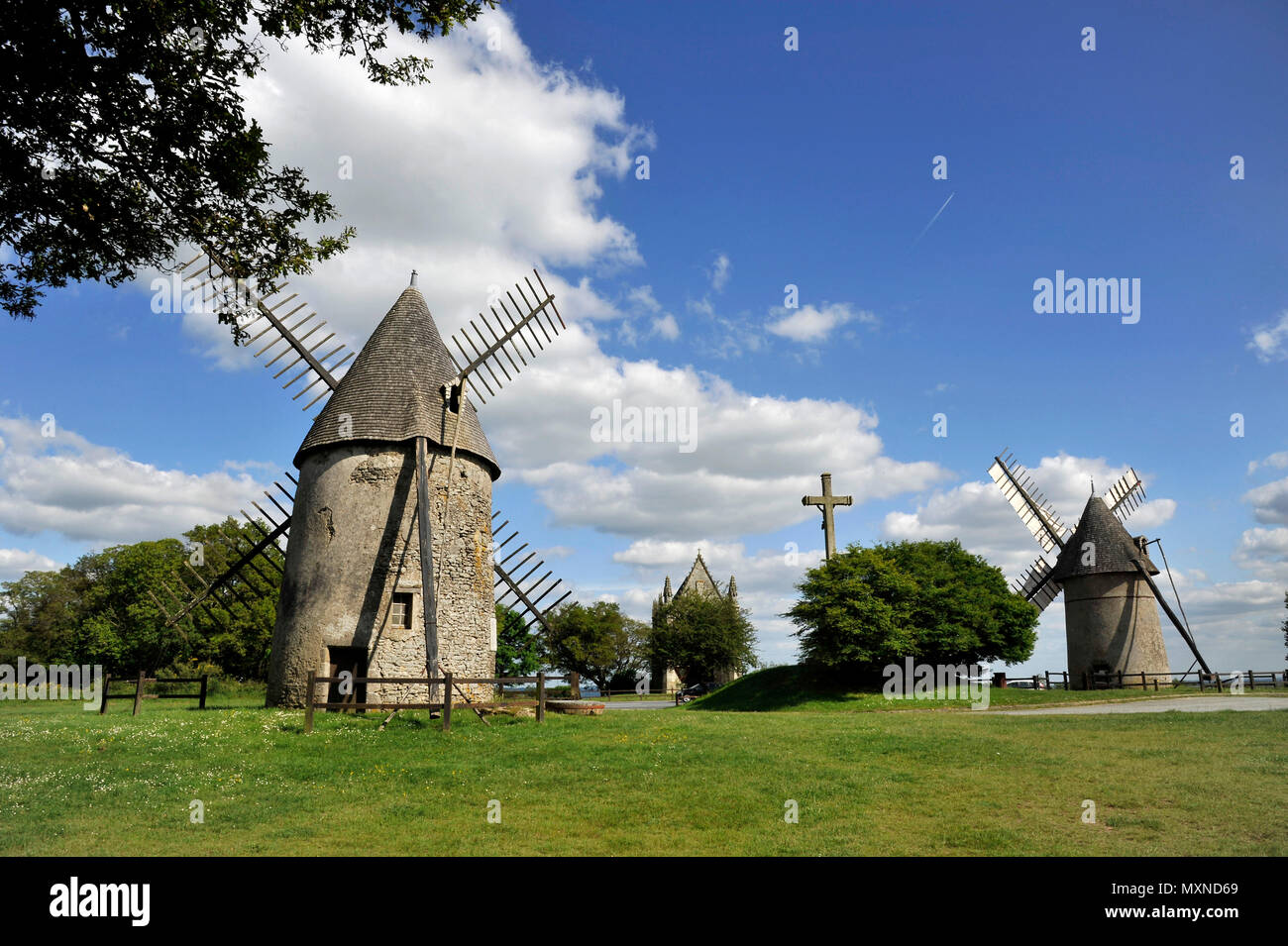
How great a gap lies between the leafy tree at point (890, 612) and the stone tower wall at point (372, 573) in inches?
545

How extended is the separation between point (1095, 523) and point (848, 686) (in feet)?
59.5

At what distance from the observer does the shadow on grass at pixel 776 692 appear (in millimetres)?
27406

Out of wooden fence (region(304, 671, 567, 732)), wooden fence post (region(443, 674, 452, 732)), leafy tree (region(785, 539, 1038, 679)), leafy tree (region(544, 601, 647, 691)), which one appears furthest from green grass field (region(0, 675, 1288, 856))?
leafy tree (region(544, 601, 647, 691))

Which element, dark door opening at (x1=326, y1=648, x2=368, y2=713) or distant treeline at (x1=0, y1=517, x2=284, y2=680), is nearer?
dark door opening at (x1=326, y1=648, x2=368, y2=713)

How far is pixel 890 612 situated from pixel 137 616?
55.5m

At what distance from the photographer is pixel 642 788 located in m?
10.6

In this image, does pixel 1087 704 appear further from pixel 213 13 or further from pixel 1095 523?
pixel 213 13

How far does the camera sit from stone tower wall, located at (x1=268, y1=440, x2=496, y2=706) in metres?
19.7

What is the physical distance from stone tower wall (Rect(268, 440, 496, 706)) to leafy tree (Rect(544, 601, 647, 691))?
40.3 m

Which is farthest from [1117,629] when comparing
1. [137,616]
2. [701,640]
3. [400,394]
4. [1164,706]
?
[137,616]

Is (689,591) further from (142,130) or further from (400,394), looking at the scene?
(142,130)

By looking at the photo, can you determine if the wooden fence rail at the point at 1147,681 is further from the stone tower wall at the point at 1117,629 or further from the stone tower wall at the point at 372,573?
the stone tower wall at the point at 372,573

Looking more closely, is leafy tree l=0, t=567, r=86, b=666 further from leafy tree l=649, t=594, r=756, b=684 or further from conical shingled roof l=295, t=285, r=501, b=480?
conical shingled roof l=295, t=285, r=501, b=480
